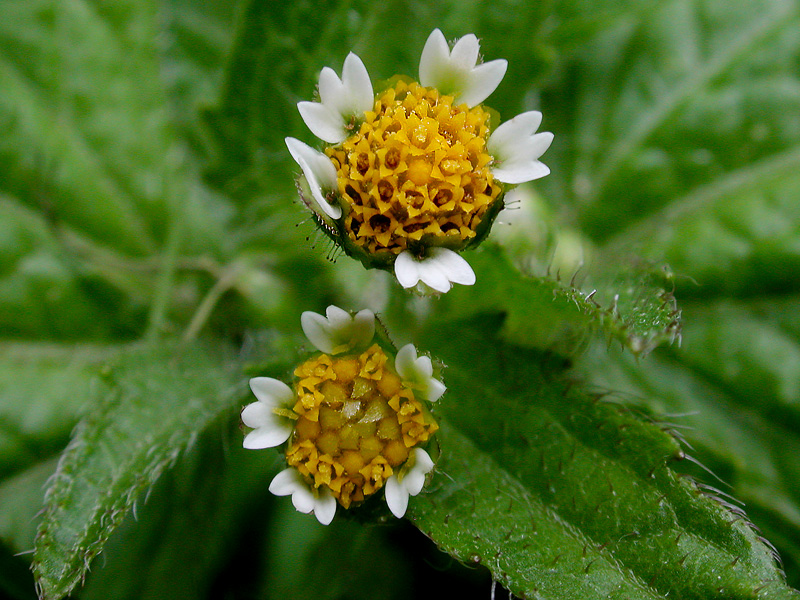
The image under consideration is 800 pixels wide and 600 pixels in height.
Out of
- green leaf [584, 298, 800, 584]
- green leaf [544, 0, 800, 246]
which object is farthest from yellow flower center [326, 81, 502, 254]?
green leaf [544, 0, 800, 246]

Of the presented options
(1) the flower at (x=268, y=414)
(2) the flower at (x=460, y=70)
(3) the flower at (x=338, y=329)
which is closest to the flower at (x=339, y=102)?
(2) the flower at (x=460, y=70)

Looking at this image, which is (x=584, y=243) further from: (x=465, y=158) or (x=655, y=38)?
(x=465, y=158)

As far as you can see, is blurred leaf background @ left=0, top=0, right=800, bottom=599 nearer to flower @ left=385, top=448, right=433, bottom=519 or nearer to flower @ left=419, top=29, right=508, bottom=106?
flower @ left=385, top=448, right=433, bottom=519

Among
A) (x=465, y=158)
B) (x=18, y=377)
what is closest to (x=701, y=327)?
(x=465, y=158)

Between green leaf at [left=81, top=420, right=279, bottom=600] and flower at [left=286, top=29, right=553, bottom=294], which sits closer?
flower at [left=286, top=29, right=553, bottom=294]

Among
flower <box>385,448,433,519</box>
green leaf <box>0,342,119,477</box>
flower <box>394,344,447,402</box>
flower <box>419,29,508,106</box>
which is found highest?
flower <box>419,29,508,106</box>

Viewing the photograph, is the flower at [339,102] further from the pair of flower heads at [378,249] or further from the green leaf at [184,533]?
the green leaf at [184,533]

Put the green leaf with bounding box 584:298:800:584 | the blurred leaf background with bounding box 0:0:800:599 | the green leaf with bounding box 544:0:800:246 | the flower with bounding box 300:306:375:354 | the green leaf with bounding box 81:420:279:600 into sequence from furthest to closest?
the green leaf with bounding box 544:0:800:246 → the green leaf with bounding box 584:298:800:584 → the green leaf with bounding box 81:420:279:600 → the blurred leaf background with bounding box 0:0:800:599 → the flower with bounding box 300:306:375:354

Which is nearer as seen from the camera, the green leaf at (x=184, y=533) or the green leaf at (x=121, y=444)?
the green leaf at (x=121, y=444)
